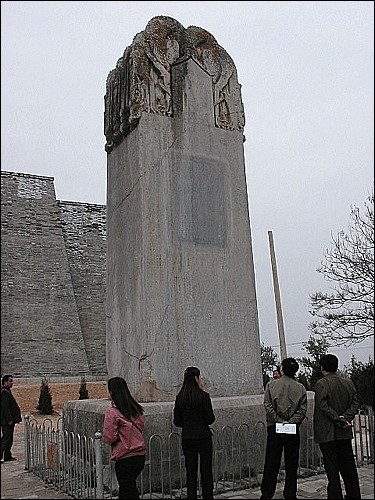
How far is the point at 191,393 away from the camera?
6.21 m

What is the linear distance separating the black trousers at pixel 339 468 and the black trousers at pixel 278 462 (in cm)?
31

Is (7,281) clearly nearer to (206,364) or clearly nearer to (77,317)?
(77,317)

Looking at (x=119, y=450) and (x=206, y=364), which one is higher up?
(x=206, y=364)

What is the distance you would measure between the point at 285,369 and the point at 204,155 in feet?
11.5

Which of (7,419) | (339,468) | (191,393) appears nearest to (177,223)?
(191,393)

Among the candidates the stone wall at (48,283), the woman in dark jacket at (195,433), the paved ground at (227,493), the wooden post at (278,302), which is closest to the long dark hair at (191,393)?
the woman in dark jacket at (195,433)

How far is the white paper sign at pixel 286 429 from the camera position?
620 centimetres

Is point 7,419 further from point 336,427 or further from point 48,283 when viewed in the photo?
point 48,283

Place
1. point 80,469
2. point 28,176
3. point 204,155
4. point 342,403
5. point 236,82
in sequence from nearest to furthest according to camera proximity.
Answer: point 342,403 < point 80,469 < point 204,155 < point 236,82 < point 28,176

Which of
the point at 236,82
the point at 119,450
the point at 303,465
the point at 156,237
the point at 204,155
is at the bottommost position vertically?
the point at 303,465

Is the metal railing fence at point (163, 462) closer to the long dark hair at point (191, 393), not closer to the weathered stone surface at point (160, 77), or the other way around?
the long dark hair at point (191, 393)

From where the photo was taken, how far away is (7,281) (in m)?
33.2

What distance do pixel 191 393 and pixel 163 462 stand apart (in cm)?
115

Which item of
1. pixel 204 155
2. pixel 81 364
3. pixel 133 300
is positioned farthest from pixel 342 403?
pixel 81 364
